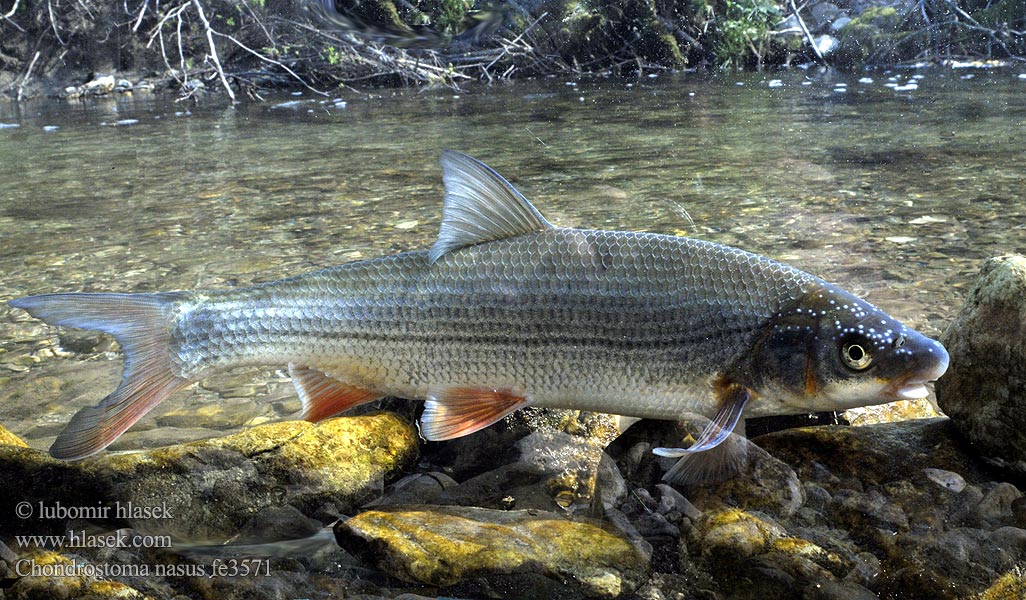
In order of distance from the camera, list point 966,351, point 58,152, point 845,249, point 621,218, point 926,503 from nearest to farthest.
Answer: point 926,503 < point 966,351 < point 845,249 < point 621,218 < point 58,152

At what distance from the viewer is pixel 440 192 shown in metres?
7.59

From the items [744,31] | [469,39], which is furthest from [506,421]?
[469,39]

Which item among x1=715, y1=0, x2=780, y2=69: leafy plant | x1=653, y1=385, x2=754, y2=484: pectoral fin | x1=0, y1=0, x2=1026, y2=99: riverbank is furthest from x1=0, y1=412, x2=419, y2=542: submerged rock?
x1=715, y1=0, x2=780, y2=69: leafy plant

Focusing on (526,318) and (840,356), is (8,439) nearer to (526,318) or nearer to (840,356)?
(526,318)

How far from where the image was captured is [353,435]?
2680mm

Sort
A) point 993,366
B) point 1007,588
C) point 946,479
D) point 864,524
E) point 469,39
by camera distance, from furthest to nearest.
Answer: point 469,39 < point 993,366 < point 946,479 < point 864,524 < point 1007,588

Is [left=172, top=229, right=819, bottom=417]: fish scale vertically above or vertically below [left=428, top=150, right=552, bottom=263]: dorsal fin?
below

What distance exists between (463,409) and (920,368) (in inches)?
49.2

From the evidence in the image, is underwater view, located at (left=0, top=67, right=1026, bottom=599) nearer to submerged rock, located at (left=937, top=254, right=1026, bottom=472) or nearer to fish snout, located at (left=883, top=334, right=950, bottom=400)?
submerged rock, located at (left=937, top=254, right=1026, bottom=472)

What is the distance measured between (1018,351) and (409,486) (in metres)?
1.80

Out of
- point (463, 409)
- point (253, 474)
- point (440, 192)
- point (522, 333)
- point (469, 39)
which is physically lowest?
point (440, 192)

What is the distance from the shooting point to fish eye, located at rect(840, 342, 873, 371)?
2.24m

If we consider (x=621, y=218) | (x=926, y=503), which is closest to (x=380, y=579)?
(x=926, y=503)

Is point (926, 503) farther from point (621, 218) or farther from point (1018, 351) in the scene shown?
point (621, 218)
